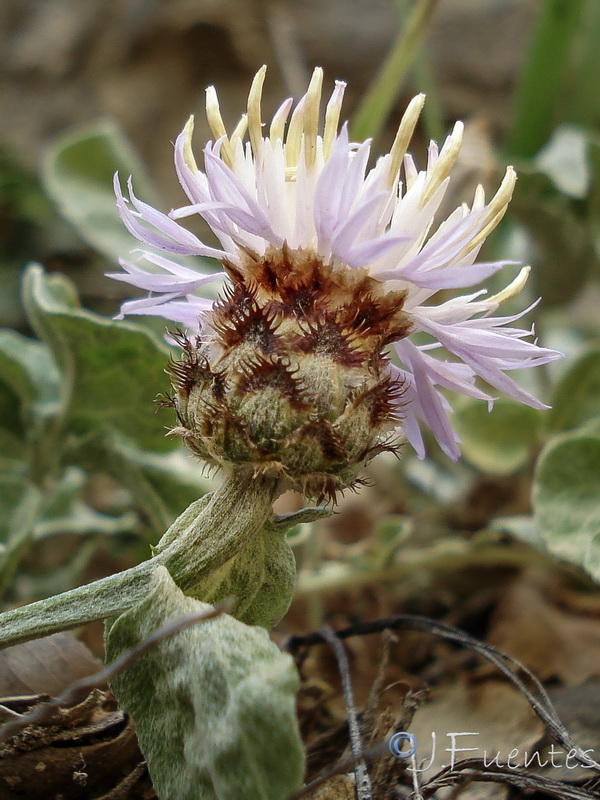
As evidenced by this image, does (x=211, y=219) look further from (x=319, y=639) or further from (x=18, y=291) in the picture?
(x=18, y=291)

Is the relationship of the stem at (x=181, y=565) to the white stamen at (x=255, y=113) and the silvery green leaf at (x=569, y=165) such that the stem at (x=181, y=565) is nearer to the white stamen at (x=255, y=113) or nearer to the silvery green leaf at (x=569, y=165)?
the white stamen at (x=255, y=113)

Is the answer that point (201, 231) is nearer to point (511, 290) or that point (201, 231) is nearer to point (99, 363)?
point (99, 363)

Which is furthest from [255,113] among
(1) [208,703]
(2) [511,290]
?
(1) [208,703]

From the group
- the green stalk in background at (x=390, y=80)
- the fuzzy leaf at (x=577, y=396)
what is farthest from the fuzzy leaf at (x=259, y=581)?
the green stalk in background at (x=390, y=80)

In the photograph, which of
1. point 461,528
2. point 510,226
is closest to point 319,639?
point 461,528

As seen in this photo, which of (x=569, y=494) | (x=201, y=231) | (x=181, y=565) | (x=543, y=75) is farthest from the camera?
(x=201, y=231)

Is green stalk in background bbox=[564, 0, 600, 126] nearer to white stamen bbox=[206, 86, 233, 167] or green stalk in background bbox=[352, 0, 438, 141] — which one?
green stalk in background bbox=[352, 0, 438, 141]
